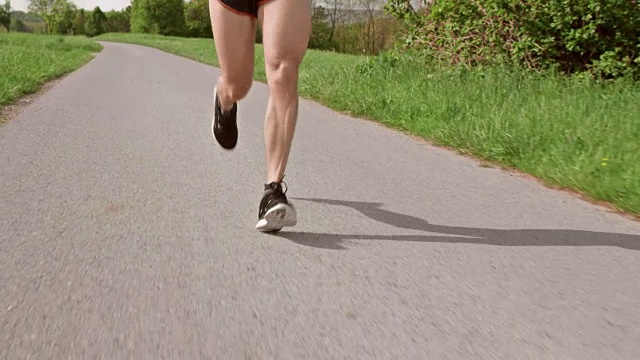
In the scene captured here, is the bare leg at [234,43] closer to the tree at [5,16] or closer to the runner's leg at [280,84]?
the runner's leg at [280,84]

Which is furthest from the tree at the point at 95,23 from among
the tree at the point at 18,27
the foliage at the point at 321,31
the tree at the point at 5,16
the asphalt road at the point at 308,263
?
the asphalt road at the point at 308,263

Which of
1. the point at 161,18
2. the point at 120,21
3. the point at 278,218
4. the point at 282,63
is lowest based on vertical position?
A: the point at 120,21

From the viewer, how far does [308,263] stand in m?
2.85

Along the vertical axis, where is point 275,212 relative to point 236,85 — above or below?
below

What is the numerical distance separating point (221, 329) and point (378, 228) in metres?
1.44

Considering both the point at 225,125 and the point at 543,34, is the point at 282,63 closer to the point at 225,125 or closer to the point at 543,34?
the point at 225,125

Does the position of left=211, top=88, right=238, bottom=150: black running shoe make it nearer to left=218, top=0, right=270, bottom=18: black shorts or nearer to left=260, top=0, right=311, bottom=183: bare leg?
left=260, top=0, right=311, bottom=183: bare leg

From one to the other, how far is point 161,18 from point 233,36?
98.5 meters

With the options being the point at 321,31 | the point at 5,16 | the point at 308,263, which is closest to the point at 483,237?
the point at 308,263

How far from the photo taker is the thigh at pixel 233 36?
321 centimetres

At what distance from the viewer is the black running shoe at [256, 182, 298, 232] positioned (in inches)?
126

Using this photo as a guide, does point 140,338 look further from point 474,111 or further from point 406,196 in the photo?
point 474,111

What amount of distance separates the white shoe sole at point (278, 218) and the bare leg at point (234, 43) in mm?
784

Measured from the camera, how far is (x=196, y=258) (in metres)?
2.87
